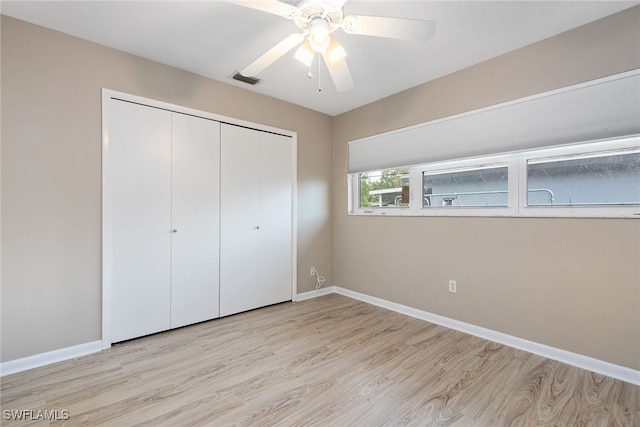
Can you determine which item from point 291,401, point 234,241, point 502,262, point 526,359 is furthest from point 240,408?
point 502,262

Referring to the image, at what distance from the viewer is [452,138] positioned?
272 centimetres

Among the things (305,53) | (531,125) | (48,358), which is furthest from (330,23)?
(48,358)

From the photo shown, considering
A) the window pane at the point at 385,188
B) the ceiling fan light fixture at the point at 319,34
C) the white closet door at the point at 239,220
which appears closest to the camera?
the ceiling fan light fixture at the point at 319,34

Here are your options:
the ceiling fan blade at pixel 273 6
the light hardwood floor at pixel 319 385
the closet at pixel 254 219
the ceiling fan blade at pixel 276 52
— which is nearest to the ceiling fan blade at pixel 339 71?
the ceiling fan blade at pixel 276 52

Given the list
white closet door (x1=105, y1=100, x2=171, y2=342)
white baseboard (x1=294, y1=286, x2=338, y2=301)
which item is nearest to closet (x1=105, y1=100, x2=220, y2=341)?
white closet door (x1=105, y1=100, x2=171, y2=342)

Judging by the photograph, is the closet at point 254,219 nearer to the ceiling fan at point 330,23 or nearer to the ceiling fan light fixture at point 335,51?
the ceiling fan at point 330,23

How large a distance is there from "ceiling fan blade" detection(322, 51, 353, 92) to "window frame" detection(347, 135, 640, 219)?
4.58 feet

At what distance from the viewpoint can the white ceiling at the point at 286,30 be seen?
6.11 feet

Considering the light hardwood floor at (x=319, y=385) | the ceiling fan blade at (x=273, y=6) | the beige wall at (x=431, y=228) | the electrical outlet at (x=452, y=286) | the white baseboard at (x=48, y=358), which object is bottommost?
the light hardwood floor at (x=319, y=385)

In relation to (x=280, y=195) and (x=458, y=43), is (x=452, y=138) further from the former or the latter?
(x=280, y=195)

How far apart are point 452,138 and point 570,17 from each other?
3.61 ft

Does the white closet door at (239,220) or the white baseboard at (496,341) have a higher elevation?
the white closet door at (239,220)

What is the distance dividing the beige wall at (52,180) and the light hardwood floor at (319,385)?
36cm

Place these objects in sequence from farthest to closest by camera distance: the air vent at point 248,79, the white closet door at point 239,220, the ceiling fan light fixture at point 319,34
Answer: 1. the white closet door at point 239,220
2. the air vent at point 248,79
3. the ceiling fan light fixture at point 319,34
